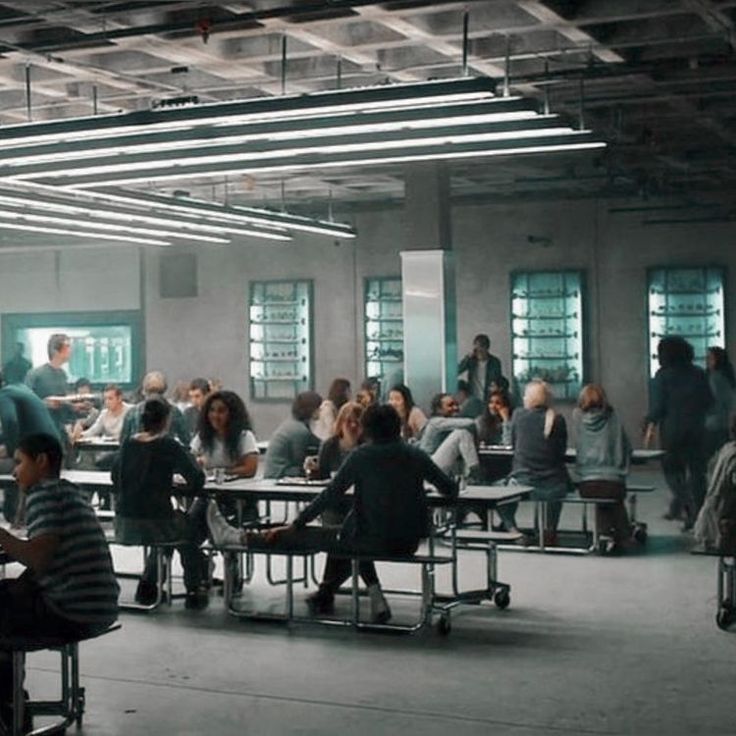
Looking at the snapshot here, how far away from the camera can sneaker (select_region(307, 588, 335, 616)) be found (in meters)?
8.53

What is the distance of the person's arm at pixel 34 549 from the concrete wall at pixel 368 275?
38.3ft

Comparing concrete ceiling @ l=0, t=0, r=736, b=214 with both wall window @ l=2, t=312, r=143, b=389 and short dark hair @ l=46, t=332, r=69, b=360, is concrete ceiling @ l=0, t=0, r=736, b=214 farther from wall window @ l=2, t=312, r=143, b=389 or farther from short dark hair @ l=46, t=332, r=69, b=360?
wall window @ l=2, t=312, r=143, b=389

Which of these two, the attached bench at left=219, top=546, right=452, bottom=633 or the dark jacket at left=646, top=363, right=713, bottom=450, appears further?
the dark jacket at left=646, top=363, right=713, bottom=450

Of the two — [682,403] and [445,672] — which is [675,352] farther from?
[445,672]

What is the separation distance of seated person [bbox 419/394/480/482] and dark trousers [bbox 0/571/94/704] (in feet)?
15.6

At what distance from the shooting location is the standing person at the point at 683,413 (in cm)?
1206

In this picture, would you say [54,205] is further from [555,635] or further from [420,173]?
[555,635]

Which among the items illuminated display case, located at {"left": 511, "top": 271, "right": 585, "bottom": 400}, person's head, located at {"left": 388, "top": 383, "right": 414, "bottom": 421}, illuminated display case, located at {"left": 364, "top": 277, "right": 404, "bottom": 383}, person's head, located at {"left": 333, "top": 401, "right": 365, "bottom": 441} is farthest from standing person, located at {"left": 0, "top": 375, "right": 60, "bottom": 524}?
illuminated display case, located at {"left": 364, "top": 277, "right": 404, "bottom": 383}

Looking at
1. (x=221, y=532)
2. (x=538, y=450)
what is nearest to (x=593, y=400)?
(x=538, y=450)

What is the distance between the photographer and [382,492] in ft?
25.4

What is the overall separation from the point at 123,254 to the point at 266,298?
2.36m

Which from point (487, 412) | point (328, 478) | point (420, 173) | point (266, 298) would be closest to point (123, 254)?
point (266, 298)

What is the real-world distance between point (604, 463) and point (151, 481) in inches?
150

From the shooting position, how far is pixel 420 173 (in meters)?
14.4
